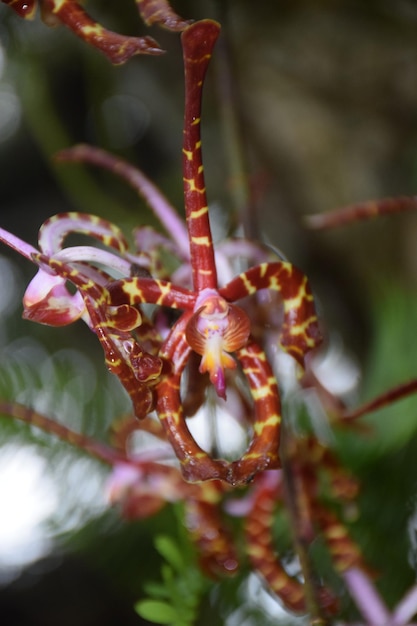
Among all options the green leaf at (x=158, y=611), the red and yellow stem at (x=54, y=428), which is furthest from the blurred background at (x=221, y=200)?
the green leaf at (x=158, y=611)

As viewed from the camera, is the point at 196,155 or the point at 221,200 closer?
the point at 196,155

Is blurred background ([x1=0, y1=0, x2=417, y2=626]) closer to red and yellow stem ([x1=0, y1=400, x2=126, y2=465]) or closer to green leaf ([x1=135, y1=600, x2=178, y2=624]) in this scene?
red and yellow stem ([x1=0, y1=400, x2=126, y2=465])

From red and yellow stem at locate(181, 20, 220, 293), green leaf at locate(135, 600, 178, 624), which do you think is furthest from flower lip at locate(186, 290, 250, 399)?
green leaf at locate(135, 600, 178, 624)

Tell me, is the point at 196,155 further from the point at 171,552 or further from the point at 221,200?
the point at 221,200

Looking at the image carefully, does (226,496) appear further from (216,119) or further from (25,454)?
(216,119)

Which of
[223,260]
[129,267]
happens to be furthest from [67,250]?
[223,260]

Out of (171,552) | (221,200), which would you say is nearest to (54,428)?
(171,552)

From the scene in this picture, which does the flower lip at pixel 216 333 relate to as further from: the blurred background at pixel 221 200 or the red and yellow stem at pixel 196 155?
the blurred background at pixel 221 200
